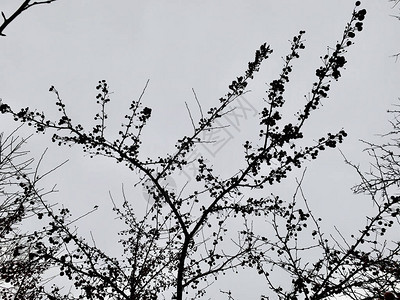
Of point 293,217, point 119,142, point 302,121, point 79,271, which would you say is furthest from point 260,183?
point 79,271

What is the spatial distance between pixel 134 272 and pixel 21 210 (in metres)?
3.15

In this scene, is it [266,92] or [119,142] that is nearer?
[266,92]

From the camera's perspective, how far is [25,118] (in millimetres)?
5301

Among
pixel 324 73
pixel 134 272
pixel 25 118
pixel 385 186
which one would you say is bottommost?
pixel 385 186

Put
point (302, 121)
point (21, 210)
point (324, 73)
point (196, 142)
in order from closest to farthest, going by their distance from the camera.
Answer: point (324, 73), point (302, 121), point (21, 210), point (196, 142)

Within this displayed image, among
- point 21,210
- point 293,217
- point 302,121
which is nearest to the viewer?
point 302,121

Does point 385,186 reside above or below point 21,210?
below

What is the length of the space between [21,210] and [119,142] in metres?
1.84

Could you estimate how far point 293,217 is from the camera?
230 inches

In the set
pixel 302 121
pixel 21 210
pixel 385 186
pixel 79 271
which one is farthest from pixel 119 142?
pixel 385 186

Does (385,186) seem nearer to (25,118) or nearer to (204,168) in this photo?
(204,168)

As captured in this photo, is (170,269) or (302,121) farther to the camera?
(170,269)

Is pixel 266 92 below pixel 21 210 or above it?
above

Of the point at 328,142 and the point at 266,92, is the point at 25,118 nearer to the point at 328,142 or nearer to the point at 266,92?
the point at 266,92
